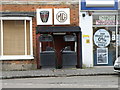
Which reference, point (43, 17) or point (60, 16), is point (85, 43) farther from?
point (43, 17)

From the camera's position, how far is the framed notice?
1650 centimetres

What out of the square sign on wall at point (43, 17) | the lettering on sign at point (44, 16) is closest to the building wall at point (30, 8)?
the square sign on wall at point (43, 17)

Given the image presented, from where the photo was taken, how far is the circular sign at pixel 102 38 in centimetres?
1655

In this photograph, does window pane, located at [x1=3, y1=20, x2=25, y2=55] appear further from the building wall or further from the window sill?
the building wall

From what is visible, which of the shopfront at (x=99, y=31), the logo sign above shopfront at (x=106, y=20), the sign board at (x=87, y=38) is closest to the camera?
the shopfront at (x=99, y=31)

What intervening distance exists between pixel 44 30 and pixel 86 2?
2.91 meters

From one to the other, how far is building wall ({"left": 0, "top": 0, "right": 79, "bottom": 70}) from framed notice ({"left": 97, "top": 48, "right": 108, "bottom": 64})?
2116 millimetres

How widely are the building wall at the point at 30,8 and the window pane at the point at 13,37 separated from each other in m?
0.62

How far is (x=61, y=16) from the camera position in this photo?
52.2 feet

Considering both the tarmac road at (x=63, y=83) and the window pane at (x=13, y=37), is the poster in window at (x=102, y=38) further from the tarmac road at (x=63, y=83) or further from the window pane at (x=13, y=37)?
the window pane at (x=13, y=37)

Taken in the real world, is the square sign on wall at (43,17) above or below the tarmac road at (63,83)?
above

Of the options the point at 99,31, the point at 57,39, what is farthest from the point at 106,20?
the point at 57,39

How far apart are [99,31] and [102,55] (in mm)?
1422

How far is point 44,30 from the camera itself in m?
15.4
